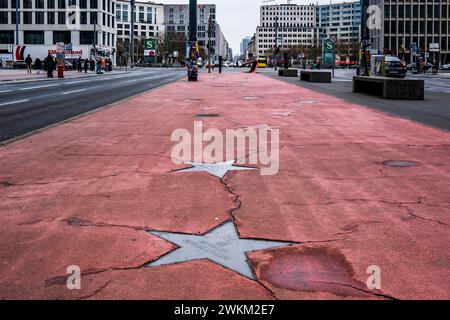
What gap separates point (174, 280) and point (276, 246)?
1071 mm

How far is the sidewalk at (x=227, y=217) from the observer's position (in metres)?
3.75

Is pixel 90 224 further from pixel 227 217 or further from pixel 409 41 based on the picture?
pixel 409 41

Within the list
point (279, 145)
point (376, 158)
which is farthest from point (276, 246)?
point (279, 145)

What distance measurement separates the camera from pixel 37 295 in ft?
11.6

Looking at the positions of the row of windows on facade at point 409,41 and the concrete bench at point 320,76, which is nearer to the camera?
the concrete bench at point 320,76

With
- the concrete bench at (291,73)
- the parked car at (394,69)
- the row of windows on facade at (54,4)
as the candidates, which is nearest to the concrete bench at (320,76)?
the parked car at (394,69)

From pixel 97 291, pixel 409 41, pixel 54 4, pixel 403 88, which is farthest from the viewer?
pixel 409 41

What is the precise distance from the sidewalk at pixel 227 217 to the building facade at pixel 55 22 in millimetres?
102310

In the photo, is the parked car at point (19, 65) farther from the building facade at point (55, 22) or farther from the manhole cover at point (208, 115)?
the manhole cover at point (208, 115)

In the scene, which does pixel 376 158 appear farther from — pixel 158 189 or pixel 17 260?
pixel 17 260

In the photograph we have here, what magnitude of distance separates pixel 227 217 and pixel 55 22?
112 meters

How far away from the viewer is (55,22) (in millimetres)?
109062

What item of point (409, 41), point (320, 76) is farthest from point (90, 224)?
point (409, 41)

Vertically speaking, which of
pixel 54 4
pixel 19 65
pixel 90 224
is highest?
pixel 54 4
